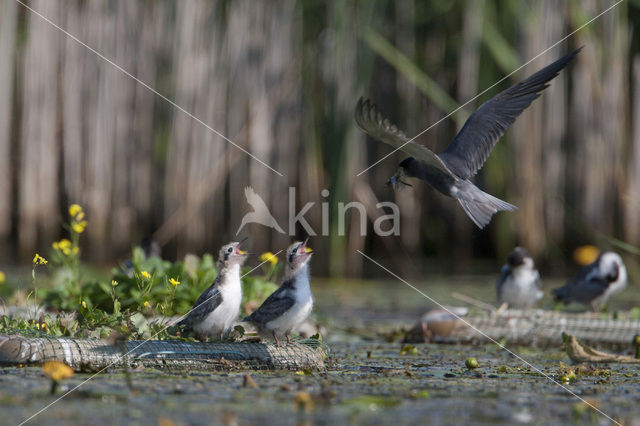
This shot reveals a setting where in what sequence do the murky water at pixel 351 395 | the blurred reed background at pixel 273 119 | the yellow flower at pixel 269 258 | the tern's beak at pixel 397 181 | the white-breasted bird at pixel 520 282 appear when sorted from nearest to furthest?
the murky water at pixel 351 395, the tern's beak at pixel 397 181, the yellow flower at pixel 269 258, the white-breasted bird at pixel 520 282, the blurred reed background at pixel 273 119

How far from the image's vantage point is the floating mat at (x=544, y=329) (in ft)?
26.6

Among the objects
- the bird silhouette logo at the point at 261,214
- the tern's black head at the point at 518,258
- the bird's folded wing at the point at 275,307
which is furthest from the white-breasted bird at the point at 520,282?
the bird silhouette logo at the point at 261,214

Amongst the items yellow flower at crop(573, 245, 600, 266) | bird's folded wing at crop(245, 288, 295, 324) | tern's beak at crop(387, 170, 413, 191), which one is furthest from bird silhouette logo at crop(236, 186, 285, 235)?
bird's folded wing at crop(245, 288, 295, 324)

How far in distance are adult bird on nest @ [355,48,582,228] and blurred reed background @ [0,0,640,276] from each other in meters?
4.66

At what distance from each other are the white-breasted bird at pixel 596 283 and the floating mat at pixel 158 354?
4580 millimetres

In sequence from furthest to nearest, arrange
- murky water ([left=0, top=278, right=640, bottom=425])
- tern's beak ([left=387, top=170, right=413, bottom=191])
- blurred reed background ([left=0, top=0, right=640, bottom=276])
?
blurred reed background ([left=0, top=0, right=640, bottom=276]) → tern's beak ([left=387, top=170, right=413, bottom=191]) → murky water ([left=0, top=278, right=640, bottom=425])

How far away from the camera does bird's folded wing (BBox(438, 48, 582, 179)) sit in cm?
745

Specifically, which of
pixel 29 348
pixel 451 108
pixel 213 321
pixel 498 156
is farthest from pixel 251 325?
pixel 498 156

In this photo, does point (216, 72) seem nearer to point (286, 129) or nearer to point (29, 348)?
point (286, 129)

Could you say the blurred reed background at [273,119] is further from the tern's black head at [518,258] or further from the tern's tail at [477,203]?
the tern's tail at [477,203]

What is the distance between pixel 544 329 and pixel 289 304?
118 inches

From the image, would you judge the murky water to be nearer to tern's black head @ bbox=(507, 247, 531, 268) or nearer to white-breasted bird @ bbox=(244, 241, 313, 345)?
white-breasted bird @ bbox=(244, 241, 313, 345)

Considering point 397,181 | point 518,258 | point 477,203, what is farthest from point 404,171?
point 518,258

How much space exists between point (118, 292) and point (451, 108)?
6.39m
